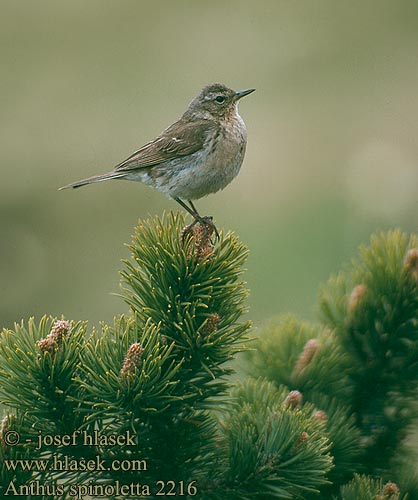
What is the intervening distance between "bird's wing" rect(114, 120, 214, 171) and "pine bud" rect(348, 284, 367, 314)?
171 cm

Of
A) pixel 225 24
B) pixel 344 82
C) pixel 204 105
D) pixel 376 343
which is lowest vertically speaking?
pixel 376 343

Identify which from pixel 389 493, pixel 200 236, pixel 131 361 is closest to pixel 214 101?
pixel 200 236

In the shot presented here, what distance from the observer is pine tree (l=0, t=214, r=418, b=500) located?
1773 millimetres

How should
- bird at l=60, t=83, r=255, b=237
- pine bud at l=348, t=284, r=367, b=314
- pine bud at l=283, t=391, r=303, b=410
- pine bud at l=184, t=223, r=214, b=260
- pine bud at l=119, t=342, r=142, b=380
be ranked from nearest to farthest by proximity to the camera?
pine bud at l=119, t=342, r=142, b=380, pine bud at l=283, t=391, r=303, b=410, pine bud at l=184, t=223, r=214, b=260, pine bud at l=348, t=284, r=367, b=314, bird at l=60, t=83, r=255, b=237

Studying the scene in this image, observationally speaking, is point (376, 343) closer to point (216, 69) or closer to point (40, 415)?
point (40, 415)

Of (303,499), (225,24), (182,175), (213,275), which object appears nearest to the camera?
(303,499)

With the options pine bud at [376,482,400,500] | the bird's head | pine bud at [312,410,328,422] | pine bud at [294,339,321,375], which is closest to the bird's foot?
pine bud at [294,339,321,375]

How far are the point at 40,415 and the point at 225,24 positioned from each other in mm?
6287

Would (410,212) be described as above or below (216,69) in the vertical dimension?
below

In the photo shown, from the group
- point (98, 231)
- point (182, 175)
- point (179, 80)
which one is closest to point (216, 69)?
point (179, 80)

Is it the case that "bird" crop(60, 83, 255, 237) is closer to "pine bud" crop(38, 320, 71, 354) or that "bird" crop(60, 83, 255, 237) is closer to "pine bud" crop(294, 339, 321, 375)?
"pine bud" crop(294, 339, 321, 375)

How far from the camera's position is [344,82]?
675 centimetres

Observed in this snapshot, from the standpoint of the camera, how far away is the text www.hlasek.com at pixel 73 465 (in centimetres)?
175

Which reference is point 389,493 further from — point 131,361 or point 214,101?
point 214,101
